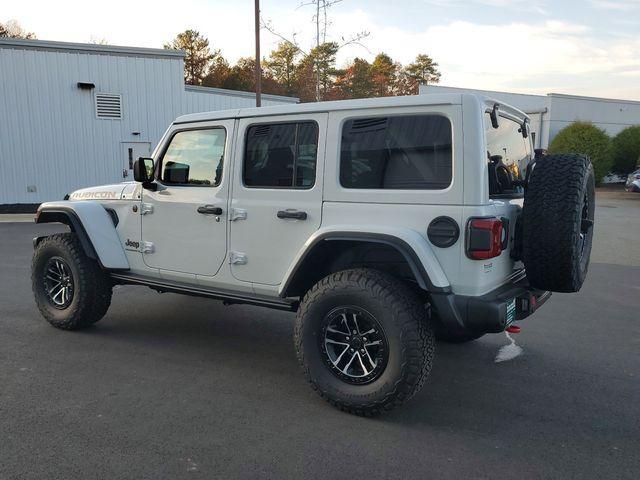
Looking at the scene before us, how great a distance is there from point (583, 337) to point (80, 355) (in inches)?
183

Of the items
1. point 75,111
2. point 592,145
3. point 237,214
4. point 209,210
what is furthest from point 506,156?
point 592,145

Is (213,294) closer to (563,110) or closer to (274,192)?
(274,192)

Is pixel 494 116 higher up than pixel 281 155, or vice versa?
pixel 494 116

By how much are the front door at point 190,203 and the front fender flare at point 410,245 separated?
3.74 ft

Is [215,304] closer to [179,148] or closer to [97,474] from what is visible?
[179,148]

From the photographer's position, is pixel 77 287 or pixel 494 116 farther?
pixel 77 287

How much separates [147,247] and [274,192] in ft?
4.76

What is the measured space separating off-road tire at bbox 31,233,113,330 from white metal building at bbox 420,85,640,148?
2844 centimetres

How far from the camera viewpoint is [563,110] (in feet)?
110

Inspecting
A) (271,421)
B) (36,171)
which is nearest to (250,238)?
(271,421)

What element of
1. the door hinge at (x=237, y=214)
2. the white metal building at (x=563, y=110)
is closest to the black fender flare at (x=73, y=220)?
the door hinge at (x=237, y=214)

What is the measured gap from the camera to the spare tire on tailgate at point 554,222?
337cm

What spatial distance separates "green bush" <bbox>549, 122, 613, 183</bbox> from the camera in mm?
27297

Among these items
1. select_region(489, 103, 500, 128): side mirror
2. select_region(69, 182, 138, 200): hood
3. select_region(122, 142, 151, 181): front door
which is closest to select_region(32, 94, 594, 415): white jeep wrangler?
select_region(489, 103, 500, 128): side mirror
